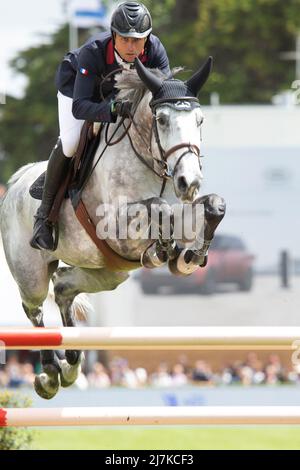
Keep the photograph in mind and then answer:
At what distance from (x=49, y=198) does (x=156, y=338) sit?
138 centimetres

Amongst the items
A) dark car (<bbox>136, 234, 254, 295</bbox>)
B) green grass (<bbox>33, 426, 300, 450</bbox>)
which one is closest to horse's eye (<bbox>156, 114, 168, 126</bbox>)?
green grass (<bbox>33, 426, 300, 450</bbox>)

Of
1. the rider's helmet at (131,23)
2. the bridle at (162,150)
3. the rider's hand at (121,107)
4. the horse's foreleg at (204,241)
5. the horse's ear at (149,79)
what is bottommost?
the horse's foreleg at (204,241)

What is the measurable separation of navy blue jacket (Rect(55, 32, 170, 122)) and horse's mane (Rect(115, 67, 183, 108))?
7 cm

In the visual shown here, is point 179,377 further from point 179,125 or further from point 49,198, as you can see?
point 179,125

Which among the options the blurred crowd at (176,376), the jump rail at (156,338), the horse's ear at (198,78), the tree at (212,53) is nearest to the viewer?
the jump rail at (156,338)

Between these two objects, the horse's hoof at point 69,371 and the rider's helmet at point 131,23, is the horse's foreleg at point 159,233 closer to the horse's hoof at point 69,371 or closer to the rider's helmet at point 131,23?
the rider's helmet at point 131,23

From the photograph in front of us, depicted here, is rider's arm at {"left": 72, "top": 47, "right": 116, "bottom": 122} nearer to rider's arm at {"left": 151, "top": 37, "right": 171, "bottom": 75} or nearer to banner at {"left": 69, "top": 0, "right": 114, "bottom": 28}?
rider's arm at {"left": 151, "top": 37, "right": 171, "bottom": 75}

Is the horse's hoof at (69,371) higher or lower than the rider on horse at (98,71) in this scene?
lower

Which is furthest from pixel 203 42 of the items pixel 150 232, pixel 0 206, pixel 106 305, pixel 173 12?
pixel 150 232

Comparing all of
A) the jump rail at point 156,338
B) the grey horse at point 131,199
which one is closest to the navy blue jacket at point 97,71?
the grey horse at point 131,199

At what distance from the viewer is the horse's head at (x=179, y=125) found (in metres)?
4.67

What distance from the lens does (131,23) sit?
500 cm

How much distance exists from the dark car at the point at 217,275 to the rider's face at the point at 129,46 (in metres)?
11.4

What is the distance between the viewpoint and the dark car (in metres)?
16.5
